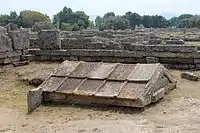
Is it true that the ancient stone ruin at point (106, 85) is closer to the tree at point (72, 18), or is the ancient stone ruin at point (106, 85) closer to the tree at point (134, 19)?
the tree at point (72, 18)

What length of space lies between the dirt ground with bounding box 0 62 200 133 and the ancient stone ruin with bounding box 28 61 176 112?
0.21 m

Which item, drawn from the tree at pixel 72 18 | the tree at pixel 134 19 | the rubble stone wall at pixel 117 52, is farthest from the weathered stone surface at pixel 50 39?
the tree at pixel 134 19

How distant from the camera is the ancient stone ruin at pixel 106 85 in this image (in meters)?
8.90

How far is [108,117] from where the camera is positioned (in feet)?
27.5

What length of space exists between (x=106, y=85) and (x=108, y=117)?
125 cm

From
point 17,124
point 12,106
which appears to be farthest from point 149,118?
point 12,106

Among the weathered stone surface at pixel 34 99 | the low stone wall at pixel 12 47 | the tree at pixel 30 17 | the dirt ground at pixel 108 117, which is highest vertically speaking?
the tree at pixel 30 17

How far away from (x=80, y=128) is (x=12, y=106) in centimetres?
275

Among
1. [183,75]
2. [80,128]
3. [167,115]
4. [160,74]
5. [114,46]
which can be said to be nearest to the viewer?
[80,128]

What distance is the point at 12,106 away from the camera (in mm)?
9859

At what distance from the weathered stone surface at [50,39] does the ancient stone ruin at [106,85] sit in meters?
4.54

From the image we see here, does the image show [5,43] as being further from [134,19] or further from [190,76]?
[134,19]

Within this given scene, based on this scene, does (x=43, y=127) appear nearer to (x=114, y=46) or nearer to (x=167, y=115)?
(x=167, y=115)

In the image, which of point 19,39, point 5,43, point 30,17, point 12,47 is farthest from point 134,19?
point 5,43
